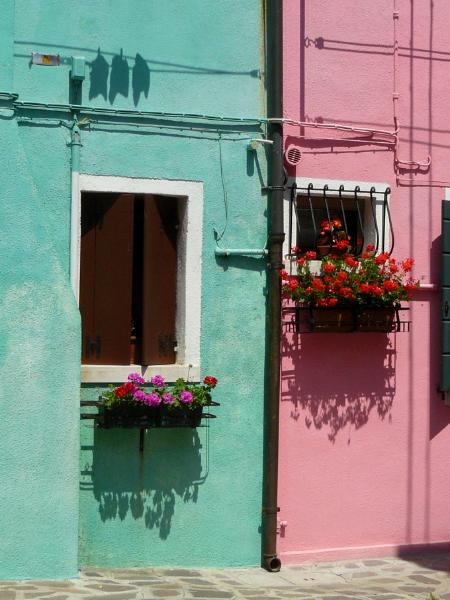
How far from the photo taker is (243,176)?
8.12 meters

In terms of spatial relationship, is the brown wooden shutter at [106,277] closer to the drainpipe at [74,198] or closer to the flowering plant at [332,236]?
the drainpipe at [74,198]

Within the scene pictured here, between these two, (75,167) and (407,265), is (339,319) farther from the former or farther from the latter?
(75,167)

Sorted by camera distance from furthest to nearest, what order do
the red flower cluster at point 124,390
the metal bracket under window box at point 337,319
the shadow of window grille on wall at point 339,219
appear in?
the shadow of window grille on wall at point 339,219 → the metal bracket under window box at point 337,319 → the red flower cluster at point 124,390

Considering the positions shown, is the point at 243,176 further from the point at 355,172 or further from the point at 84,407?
the point at 84,407

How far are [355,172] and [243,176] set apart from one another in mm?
Result: 1018

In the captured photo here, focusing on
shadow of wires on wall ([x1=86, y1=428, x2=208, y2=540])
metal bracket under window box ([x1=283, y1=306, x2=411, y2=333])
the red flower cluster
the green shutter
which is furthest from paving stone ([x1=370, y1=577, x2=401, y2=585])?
the red flower cluster

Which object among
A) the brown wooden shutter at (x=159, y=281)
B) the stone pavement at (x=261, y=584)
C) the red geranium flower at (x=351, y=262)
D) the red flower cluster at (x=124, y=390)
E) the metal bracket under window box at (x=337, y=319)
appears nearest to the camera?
the stone pavement at (x=261, y=584)

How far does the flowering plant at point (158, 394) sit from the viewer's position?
743 cm

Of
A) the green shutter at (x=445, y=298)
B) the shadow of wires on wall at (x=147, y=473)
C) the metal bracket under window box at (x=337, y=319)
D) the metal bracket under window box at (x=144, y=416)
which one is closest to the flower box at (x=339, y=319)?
the metal bracket under window box at (x=337, y=319)

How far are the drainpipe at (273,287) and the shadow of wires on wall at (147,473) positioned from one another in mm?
519

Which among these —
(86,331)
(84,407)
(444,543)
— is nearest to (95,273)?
(86,331)

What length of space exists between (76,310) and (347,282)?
2.15m

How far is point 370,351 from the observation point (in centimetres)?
862

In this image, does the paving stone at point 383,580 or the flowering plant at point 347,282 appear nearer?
the paving stone at point 383,580
